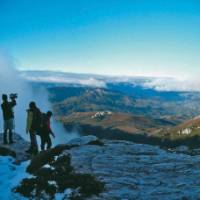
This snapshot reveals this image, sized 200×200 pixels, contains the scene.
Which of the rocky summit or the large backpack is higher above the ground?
the large backpack

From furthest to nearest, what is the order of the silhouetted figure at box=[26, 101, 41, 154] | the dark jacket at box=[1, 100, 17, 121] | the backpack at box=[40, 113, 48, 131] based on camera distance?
the dark jacket at box=[1, 100, 17, 121] < the backpack at box=[40, 113, 48, 131] < the silhouetted figure at box=[26, 101, 41, 154]

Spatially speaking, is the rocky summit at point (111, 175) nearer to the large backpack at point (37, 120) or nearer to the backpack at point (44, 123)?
the backpack at point (44, 123)

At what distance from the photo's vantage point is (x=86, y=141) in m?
36.1

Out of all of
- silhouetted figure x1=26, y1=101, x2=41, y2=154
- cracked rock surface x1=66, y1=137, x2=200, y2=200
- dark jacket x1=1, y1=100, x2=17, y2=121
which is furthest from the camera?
dark jacket x1=1, y1=100, x2=17, y2=121

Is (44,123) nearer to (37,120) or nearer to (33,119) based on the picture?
(37,120)

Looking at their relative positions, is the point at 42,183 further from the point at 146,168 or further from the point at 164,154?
the point at 164,154

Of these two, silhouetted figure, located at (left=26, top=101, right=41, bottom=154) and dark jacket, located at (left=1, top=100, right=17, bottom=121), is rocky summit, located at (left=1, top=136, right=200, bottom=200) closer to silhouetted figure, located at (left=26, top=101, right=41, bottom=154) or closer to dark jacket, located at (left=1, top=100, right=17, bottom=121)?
silhouetted figure, located at (left=26, top=101, right=41, bottom=154)

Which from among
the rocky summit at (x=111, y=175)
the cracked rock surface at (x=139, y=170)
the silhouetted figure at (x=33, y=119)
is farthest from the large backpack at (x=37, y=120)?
the cracked rock surface at (x=139, y=170)

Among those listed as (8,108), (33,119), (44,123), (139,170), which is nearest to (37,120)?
(33,119)

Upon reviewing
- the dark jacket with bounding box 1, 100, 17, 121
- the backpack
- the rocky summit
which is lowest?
the rocky summit

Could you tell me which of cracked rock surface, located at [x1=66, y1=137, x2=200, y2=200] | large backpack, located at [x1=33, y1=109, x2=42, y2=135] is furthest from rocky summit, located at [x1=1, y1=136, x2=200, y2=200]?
large backpack, located at [x1=33, y1=109, x2=42, y2=135]

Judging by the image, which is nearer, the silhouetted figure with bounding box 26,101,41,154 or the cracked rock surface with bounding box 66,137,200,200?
the cracked rock surface with bounding box 66,137,200,200

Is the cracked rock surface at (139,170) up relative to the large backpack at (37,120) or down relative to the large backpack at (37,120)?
down

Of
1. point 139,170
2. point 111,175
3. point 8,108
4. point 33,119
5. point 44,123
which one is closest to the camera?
point 111,175
